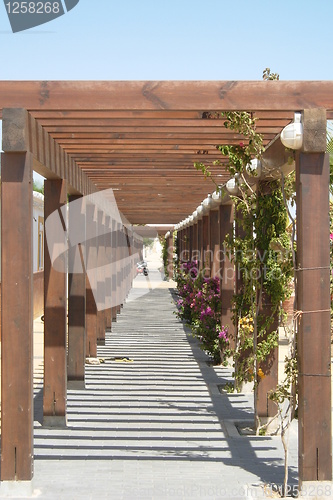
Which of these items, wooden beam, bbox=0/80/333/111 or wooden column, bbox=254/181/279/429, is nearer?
wooden beam, bbox=0/80/333/111

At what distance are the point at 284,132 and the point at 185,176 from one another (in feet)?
13.3

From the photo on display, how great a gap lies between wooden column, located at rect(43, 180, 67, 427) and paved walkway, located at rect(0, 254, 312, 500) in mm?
218

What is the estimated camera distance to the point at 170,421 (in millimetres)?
6590

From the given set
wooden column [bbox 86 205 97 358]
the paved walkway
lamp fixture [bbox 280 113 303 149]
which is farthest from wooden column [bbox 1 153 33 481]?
wooden column [bbox 86 205 97 358]

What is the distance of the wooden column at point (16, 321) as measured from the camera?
4469 mm

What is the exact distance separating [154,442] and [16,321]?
1.96 m

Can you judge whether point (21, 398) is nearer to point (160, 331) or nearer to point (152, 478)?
point (152, 478)

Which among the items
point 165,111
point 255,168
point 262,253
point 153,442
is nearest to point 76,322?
point 153,442

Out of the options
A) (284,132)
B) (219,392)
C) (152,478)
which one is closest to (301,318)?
(284,132)

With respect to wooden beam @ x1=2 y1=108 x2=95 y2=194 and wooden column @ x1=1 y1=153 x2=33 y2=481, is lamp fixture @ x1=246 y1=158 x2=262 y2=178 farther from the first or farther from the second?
wooden column @ x1=1 y1=153 x2=33 y2=481

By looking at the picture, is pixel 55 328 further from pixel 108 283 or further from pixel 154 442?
pixel 108 283

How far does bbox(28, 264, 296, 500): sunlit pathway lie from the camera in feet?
15.5

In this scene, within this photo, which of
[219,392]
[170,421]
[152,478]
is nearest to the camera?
[152,478]

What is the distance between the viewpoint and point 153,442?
5852mm
